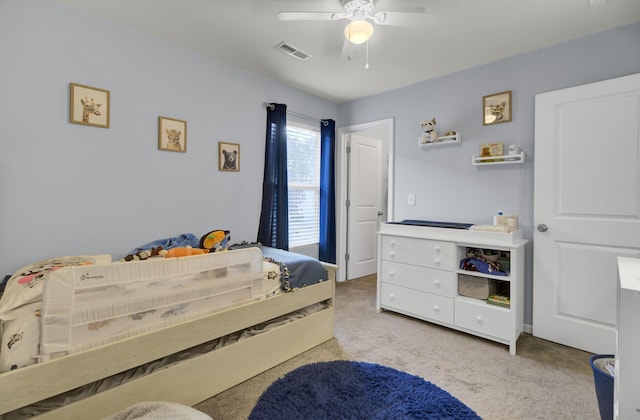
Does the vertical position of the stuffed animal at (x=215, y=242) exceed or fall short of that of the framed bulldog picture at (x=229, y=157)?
it falls short

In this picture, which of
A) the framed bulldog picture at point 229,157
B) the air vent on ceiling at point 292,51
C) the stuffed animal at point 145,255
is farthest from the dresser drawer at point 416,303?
the air vent on ceiling at point 292,51

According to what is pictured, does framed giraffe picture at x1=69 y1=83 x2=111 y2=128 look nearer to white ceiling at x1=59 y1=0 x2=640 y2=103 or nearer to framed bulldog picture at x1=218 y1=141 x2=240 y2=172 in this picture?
white ceiling at x1=59 y1=0 x2=640 y2=103

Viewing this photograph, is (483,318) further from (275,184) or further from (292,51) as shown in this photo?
(292,51)

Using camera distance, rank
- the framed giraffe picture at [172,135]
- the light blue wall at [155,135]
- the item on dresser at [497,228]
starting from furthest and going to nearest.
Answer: the framed giraffe picture at [172,135]
the item on dresser at [497,228]
the light blue wall at [155,135]

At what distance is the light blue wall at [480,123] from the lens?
228 centimetres

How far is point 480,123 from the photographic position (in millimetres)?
2852

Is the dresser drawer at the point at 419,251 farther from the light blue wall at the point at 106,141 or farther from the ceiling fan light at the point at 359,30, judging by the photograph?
the ceiling fan light at the point at 359,30

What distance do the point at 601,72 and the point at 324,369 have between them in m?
2.97

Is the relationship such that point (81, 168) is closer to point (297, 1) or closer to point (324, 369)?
point (297, 1)

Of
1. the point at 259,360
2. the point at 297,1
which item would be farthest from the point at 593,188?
the point at 259,360

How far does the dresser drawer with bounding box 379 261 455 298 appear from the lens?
2.54 metres

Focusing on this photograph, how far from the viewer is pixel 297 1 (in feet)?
6.25

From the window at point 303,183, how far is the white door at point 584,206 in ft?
7.71

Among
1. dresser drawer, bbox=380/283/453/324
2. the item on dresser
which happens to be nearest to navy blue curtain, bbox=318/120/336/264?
dresser drawer, bbox=380/283/453/324
